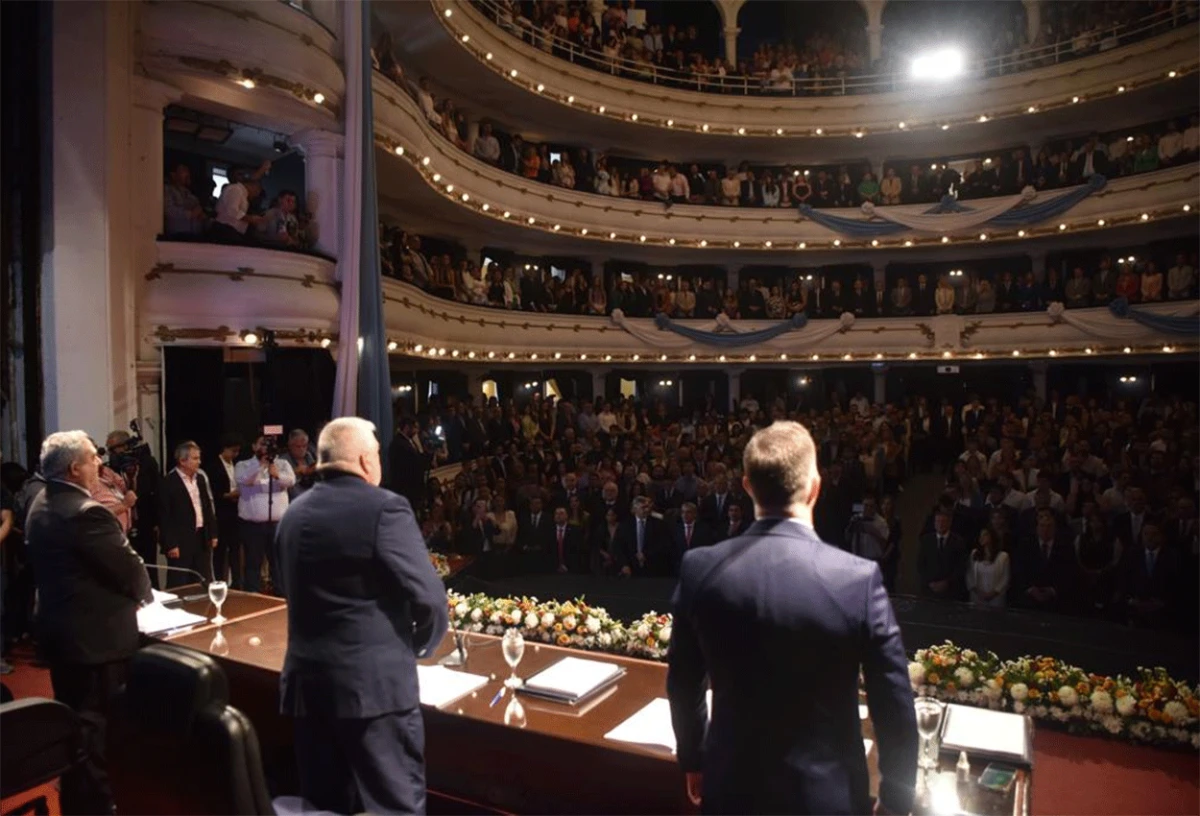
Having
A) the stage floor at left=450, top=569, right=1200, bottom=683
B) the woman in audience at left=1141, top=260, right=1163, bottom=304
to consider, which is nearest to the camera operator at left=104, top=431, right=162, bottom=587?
the stage floor at left=450, top=569, right=1200, bottom=683

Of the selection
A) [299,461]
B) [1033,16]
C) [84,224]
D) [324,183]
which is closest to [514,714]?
[299,461]

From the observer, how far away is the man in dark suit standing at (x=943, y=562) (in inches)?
288

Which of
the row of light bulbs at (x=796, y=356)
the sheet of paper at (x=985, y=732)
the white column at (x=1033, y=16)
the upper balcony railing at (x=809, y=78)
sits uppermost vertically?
the white column at (x=1033, y=16)

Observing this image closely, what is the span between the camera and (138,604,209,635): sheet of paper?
366 centimetres

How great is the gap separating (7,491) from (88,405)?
3.95 feet

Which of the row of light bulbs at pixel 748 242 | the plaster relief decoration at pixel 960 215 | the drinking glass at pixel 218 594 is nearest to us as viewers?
the drinking glass at pixel 218 594

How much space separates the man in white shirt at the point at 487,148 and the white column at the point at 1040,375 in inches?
481

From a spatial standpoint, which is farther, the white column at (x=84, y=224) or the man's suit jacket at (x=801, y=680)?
the white column at (x=84, y=224)

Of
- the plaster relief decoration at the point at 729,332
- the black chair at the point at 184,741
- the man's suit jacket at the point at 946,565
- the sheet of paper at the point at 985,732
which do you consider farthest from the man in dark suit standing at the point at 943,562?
the plaster relief decoration at the point at 729,332

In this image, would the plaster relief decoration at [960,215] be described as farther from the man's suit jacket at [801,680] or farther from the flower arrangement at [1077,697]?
the man's suit jacket at [801,680]

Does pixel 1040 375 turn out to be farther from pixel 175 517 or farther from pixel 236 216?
Answer: pixel 175 517

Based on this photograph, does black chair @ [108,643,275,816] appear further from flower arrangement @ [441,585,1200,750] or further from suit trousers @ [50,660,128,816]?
flower arrangement @ [441,585,1200,750]

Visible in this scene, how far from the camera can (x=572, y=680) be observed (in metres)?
2.98

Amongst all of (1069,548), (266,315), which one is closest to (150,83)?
(266,315)
